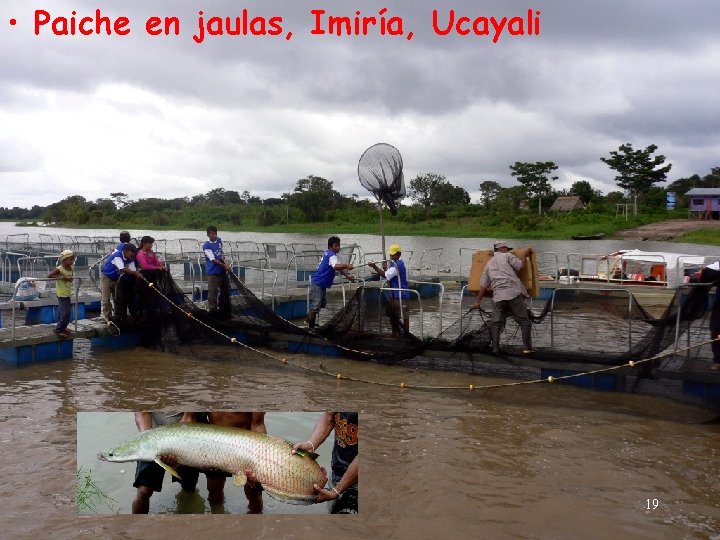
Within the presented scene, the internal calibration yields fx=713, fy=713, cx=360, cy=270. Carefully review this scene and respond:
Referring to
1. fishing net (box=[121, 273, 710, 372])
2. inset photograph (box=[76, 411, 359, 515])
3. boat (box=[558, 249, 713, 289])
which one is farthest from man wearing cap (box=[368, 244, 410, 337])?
boat (box=[558, 249, 713, 289])

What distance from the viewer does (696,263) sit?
14.0 metres

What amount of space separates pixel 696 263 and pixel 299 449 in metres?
13.0

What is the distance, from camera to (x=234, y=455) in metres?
2.91

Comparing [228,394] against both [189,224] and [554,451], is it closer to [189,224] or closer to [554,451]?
[554,451]

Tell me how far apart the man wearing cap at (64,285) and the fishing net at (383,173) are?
4275mm

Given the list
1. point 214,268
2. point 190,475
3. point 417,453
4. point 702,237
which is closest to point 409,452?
point 417,453

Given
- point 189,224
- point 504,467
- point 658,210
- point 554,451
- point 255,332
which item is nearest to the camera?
point 504,467

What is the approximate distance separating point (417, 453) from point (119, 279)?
239 inches

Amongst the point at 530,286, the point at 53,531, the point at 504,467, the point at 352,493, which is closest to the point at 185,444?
the point at 352,493

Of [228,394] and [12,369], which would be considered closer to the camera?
[228,394]

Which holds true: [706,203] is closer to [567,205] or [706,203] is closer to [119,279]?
[567,205]

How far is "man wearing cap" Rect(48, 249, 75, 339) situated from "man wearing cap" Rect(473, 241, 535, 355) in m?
5.28

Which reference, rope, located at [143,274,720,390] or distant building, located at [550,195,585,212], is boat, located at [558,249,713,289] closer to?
rope, located at [143,274,720,390]

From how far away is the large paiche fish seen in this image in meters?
2.89
